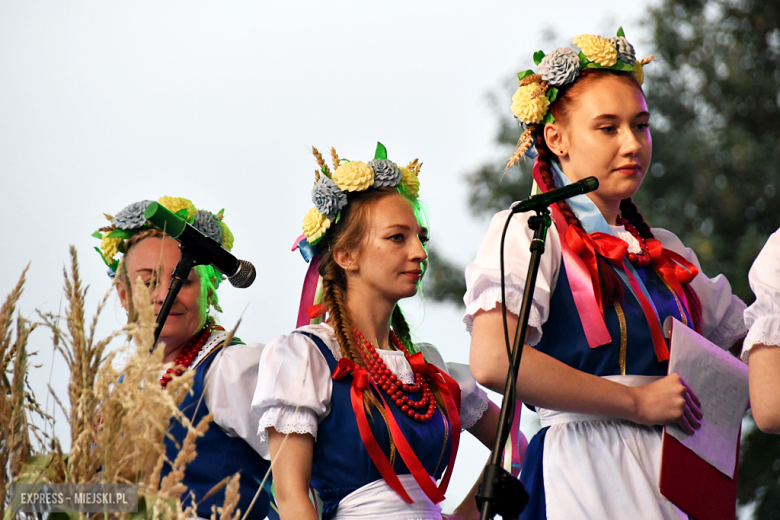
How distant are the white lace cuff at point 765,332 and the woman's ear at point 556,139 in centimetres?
58

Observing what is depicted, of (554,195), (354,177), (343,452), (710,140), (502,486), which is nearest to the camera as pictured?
(502,486)

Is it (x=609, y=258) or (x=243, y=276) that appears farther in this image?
(x=243, y=276)

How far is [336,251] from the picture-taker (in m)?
2.37

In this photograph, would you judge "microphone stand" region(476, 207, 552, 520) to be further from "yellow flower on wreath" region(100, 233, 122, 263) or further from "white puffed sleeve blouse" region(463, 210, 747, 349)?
"yellow flower on wreath" region(100, 233, 122, 263)

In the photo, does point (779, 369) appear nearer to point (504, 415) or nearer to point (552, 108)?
point (504, 415)

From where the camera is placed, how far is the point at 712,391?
1.74 meters

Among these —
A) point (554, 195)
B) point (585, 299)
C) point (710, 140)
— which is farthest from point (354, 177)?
point (710, 140)

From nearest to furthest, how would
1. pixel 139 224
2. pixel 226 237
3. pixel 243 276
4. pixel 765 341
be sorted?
1. pixel 765 341
2. pixel 243 276
3. pixel 139 224
4. pixel 226 237

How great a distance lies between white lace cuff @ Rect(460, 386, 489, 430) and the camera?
2348 millimetres

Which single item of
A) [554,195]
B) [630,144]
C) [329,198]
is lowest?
[554,195]

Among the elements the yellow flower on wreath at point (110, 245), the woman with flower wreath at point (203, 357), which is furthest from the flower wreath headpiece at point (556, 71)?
the yellow flower on wreath at point (110, 245)

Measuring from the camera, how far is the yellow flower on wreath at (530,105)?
2.00 metres

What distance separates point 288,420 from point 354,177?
750 mm

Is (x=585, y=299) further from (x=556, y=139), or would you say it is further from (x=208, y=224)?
(x=208, y=224)
